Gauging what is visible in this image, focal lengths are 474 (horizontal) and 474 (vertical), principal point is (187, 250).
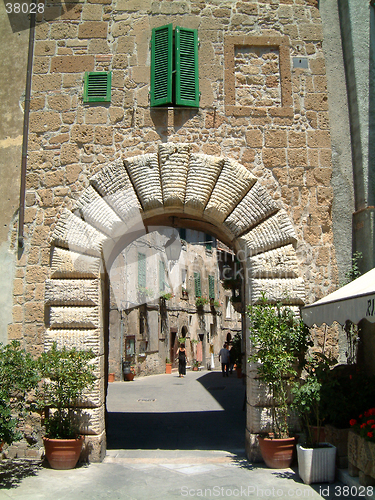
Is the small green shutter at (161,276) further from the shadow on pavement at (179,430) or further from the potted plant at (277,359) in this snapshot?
the potted plant at (277,359)

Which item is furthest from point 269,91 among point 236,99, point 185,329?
point 185,329

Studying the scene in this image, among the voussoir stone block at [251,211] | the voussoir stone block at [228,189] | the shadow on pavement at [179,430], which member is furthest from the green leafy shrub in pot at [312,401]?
the voussoir stone block at [228,189]

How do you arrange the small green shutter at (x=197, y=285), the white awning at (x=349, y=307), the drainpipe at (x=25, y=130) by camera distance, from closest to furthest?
the white awning at (x=349, y=307) < the drainpipe at (x=25, y=130) < the small green shutter at (x=197, y=285)

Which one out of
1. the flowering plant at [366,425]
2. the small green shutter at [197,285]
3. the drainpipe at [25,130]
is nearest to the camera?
the flowering plant at [366,425]

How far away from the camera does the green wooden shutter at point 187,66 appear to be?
5.82 m

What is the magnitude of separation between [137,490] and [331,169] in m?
A: 4.14

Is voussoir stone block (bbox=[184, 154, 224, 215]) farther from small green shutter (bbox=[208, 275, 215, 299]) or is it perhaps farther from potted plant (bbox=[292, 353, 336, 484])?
small green shutter (bbox=[208, 275, 215, 299])

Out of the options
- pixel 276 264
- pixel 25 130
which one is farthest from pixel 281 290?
pixel 25 130

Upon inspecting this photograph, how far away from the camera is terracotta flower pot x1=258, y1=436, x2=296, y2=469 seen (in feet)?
16.0

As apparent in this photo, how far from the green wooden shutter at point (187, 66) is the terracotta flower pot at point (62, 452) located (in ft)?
13.3

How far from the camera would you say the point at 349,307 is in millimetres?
4074

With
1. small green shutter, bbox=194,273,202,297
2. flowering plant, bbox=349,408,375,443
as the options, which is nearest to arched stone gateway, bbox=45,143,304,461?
flowering plant, bbox=349,408,375,443

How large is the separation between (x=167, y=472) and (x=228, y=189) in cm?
320

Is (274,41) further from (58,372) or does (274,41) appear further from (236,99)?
(58,372)
